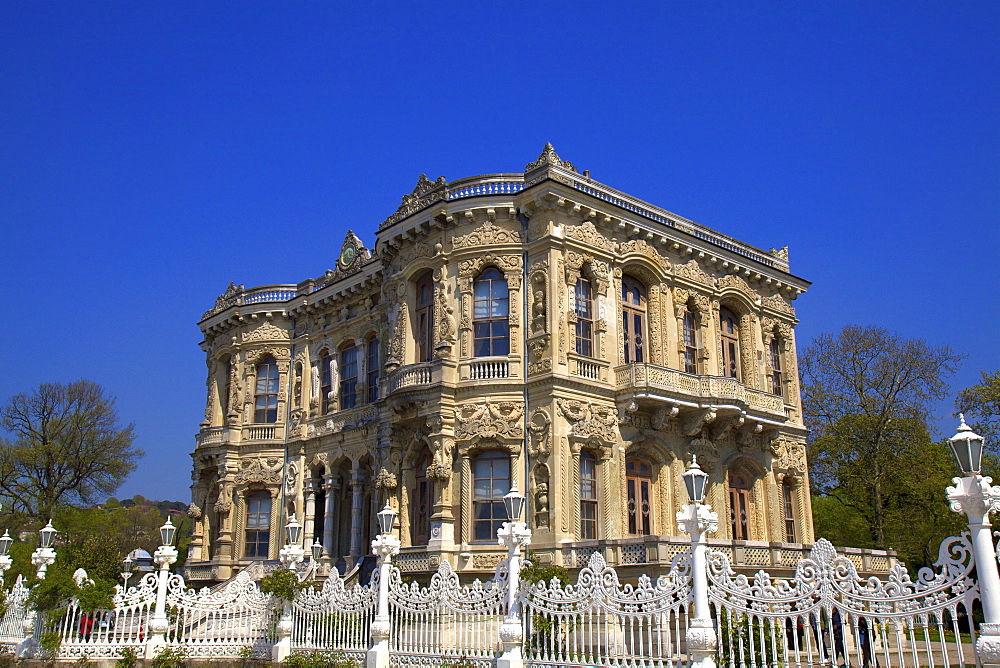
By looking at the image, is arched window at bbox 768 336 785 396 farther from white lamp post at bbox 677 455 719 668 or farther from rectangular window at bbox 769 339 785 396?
white lamp post at bbox 677 455 719 668

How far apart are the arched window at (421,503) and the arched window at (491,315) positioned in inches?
136

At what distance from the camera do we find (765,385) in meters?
27.7

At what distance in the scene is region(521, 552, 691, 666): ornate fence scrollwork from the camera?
10469 mm

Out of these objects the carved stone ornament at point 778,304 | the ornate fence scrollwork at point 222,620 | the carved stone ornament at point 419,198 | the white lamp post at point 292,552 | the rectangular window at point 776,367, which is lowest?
the ornate fence scrollwork at point 222,620

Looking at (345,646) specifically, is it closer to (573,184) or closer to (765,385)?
(573,184)

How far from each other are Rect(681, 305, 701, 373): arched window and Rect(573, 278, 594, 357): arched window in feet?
12.5

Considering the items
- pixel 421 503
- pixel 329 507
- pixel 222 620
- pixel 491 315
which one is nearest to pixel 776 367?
pixel 491 315

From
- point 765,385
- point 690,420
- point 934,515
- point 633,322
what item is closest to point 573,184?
point 633,322

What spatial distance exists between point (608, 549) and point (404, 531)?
21.2 feet

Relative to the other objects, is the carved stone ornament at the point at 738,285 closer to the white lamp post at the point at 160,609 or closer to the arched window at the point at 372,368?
the arched window at the point at 372,368

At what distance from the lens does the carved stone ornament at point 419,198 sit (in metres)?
24.4

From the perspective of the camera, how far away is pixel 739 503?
2588 centimetres

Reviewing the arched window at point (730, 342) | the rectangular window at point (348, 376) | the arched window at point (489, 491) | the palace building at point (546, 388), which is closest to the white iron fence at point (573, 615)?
the palace building at point (546, 388)

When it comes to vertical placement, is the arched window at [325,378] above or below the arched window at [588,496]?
above
